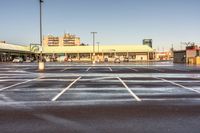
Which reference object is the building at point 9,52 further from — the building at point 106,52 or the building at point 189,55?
the building at point 189,55

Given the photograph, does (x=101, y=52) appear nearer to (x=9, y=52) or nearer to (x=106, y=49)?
(x=106, y=49)

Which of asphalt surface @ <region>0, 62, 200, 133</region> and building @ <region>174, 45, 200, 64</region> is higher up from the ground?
building @ <region>174, 45, 200, 64</region>

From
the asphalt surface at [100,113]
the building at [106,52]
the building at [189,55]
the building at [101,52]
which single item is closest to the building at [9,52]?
the building at [101,52]

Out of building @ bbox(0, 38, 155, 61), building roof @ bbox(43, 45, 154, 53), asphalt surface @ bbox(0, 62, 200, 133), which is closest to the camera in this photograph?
asphalt surface @ bbox(0, 62, 200, 133)

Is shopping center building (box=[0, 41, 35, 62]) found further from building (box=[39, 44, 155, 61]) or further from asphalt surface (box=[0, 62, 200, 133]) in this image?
asphalt surface (box=[0, 62, 200, 133])

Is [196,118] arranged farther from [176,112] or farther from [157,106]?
[157,106]

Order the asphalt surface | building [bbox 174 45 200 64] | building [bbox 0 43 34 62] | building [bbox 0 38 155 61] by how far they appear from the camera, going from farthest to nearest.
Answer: building [bbox 0 38 155 61]
building [bbox 0 43 34 62]
building [bbox 174 45 200 64]
the asphalt surface

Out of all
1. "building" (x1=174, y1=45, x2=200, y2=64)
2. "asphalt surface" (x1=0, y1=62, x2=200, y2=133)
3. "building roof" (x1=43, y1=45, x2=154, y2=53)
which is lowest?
"asphalt surface" (x1=0, y1=62, x2=200, y2=133)

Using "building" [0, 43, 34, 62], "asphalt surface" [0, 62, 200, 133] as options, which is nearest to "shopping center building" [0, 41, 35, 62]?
"building" [0, 43, 34, 62]

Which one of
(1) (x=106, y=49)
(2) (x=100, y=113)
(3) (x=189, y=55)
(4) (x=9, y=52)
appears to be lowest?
(2) (x=100, y=113)

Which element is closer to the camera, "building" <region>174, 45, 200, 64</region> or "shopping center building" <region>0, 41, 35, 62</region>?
"building" <region>174, 45, 200, 64</region>

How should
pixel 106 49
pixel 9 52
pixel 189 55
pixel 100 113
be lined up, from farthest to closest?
pixel 106 49 < pixel 9 52 < pixel 189 55 < pixel 100 113

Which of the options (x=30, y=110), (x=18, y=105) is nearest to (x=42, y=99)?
(x=18, y=105)

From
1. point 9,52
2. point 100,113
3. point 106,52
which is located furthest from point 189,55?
point 100,113
